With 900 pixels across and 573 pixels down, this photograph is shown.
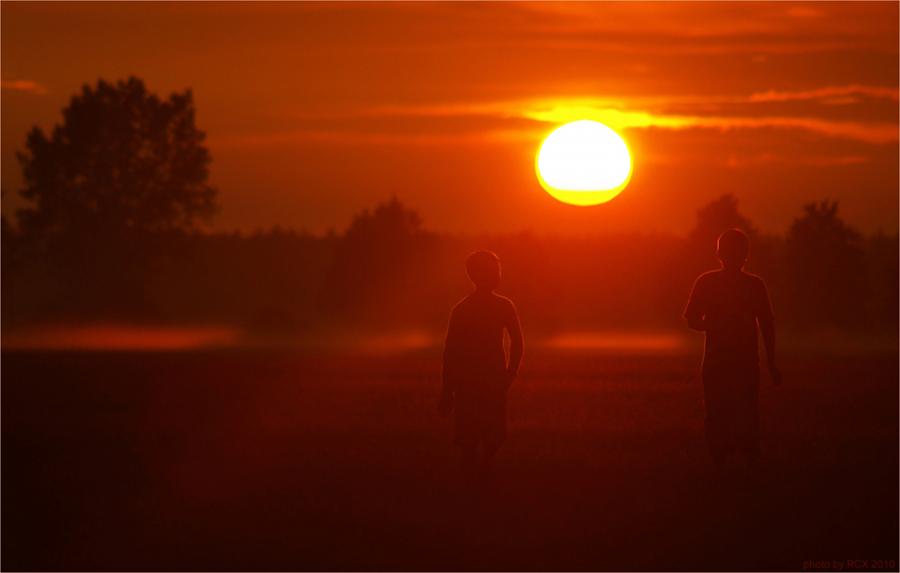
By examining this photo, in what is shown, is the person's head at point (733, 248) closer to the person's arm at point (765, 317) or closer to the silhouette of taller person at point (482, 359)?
the person's arm at point (765, 317)

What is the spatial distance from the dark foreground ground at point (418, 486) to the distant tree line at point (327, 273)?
150 ft

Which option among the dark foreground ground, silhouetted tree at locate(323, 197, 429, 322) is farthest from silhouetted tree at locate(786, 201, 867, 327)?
the dark foreground ground

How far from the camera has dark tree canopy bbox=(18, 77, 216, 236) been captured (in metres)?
74.3

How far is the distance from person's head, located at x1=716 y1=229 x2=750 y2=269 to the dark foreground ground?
6.29ft

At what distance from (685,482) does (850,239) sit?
69290mm

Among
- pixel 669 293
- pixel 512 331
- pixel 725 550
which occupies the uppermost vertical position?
pixel 669 293

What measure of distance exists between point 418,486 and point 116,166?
64.7 m

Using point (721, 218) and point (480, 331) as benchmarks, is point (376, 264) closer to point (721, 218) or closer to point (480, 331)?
point (721, 218)

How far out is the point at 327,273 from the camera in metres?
89.6

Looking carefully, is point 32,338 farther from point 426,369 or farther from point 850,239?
point 850,239

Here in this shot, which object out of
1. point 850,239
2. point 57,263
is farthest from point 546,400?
point 850,239

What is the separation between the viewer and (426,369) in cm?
3294

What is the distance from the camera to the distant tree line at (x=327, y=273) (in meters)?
73.7

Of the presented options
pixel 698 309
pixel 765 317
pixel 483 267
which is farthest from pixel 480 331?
pixel 765 317
